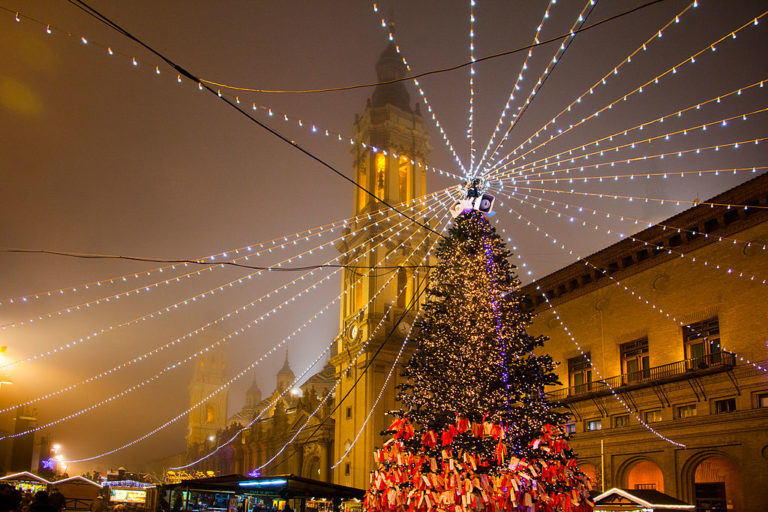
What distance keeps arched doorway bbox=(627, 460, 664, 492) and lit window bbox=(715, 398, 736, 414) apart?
115 inches

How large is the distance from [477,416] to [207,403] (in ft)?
349

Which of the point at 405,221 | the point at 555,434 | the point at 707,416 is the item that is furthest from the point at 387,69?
the point at 555,434

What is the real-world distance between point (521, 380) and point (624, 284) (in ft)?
34.4

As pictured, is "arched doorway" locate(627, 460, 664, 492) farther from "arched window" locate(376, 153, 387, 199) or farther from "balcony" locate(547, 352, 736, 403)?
"arched window" locate(376, 153, 387, 199)

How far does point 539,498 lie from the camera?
12094mm

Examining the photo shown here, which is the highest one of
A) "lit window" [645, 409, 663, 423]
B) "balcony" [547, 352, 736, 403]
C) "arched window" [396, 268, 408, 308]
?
"arched window" [396, 268, 408, 308]

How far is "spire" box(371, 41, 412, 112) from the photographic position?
132 ft

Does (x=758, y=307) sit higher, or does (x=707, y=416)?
(x=758, y=307)

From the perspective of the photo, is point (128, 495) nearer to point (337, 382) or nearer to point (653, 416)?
point (337, 382)

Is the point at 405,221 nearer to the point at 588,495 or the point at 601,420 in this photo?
the point at 601,420

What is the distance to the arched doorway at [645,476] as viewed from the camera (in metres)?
19.6

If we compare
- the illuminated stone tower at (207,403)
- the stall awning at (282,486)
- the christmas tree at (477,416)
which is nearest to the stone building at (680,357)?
the christmas tree at (477,416)

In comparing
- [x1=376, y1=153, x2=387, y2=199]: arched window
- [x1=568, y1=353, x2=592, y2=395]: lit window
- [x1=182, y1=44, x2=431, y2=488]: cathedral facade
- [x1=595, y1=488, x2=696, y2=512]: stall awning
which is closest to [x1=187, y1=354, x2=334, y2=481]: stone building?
[x1=182, y1=44, x2=431, y2=488]: cathedral facade

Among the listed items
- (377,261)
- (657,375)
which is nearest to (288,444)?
(377,261)
